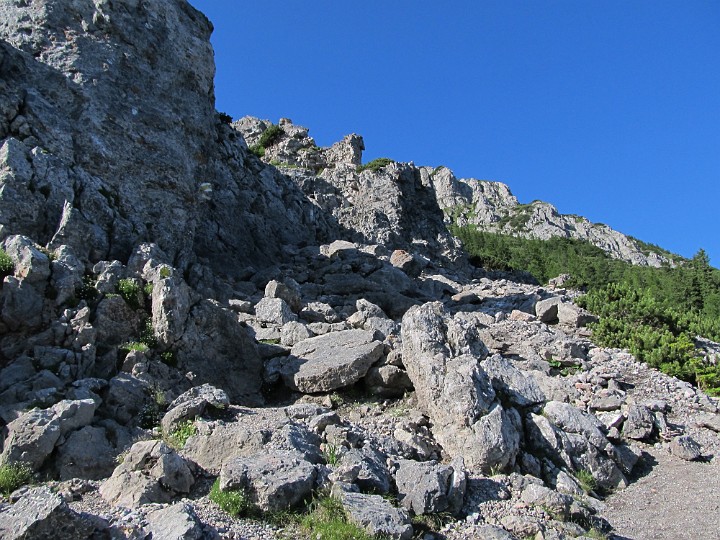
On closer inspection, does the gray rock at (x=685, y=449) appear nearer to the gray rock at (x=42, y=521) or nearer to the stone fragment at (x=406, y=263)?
the gray rock at (x=42, y=521)

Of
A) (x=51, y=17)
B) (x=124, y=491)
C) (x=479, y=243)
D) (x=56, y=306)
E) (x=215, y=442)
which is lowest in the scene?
(x=124, y=491)

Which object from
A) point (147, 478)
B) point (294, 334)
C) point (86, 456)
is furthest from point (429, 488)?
point (294, 334)

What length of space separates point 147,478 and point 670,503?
1167 centimetres

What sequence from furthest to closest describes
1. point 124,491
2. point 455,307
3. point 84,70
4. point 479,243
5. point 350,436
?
point 479,243 → point 455,307 → point 84,70 → point 350,436 → point 124,491

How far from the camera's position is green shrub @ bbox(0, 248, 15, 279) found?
49.7 ft

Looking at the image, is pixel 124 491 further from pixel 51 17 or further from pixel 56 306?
pixel 51 17

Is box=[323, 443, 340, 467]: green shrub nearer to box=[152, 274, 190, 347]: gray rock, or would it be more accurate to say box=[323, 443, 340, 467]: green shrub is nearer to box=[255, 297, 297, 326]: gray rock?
box=[152, 274, 190, 347]: gray rock

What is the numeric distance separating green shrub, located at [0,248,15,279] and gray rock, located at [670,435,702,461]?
19.7 metres

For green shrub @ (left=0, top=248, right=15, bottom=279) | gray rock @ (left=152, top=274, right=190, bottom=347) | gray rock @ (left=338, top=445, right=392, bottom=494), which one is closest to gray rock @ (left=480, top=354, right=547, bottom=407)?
gray rock @ (left=338, top=445, right=392, bottom=494)

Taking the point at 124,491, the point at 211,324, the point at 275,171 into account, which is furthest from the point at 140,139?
the point at 124,491

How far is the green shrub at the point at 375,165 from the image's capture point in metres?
56.3

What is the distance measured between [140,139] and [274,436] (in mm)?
21266

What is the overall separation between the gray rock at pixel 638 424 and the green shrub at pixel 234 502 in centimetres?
1198

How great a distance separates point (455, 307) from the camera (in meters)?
35.2
